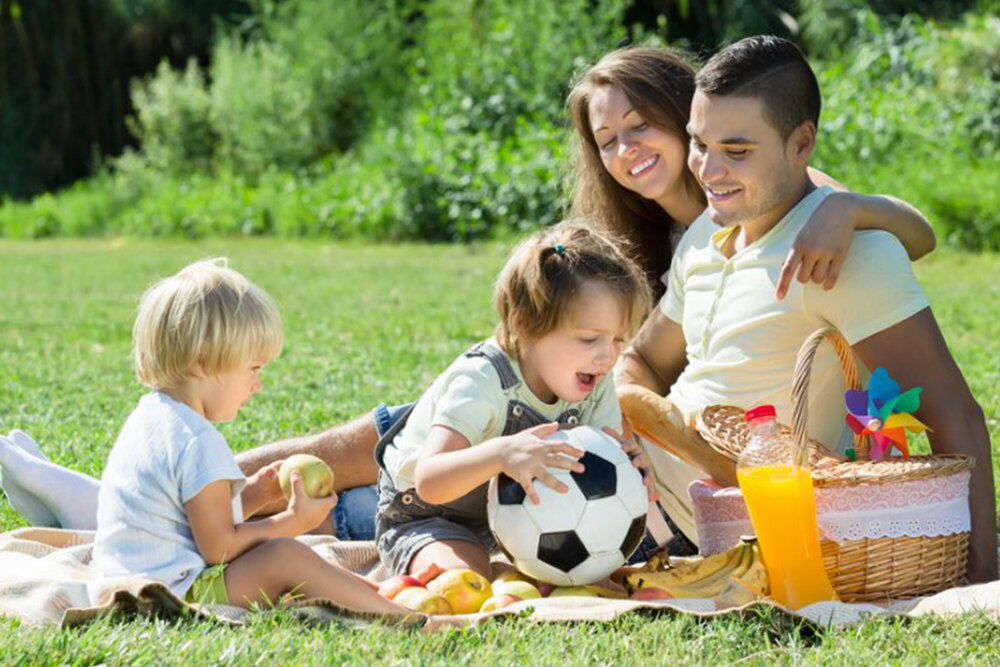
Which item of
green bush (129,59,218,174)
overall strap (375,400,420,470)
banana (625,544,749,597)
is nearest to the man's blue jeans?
overall strap (375,400,420,470)

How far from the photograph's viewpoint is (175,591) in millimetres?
2977

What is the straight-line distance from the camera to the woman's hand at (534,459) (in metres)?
3.03

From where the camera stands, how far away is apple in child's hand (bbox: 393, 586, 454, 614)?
308 centimetres

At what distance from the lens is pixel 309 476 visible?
3.09m

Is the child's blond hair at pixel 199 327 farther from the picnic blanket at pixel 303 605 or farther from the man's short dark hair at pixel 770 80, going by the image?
the man's short dark hair at pixel 770 80

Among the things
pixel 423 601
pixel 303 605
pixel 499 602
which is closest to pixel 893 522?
pixel 499 602

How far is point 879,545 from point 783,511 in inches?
11.0

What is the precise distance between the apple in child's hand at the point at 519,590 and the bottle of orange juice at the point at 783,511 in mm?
554

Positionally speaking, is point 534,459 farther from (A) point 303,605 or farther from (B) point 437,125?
(B) point 437,125

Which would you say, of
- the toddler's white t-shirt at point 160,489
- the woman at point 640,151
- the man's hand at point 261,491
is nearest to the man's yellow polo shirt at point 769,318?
the woman at point 640,151

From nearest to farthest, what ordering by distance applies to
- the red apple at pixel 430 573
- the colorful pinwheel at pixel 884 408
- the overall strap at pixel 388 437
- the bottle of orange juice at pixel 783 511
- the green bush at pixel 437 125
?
the bottle of orange juice at pixel 783 511, the colorful pinwheel at pixel 884 408, the red apple at pixel 430 573, the overall strap at pixel 388 437, the green bush at pixel 437 125

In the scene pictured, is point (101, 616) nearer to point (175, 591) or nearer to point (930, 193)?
point (175, 591)

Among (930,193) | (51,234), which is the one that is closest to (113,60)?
(51,234)

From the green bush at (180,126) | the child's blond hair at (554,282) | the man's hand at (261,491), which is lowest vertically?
the green bush at (180,126)
